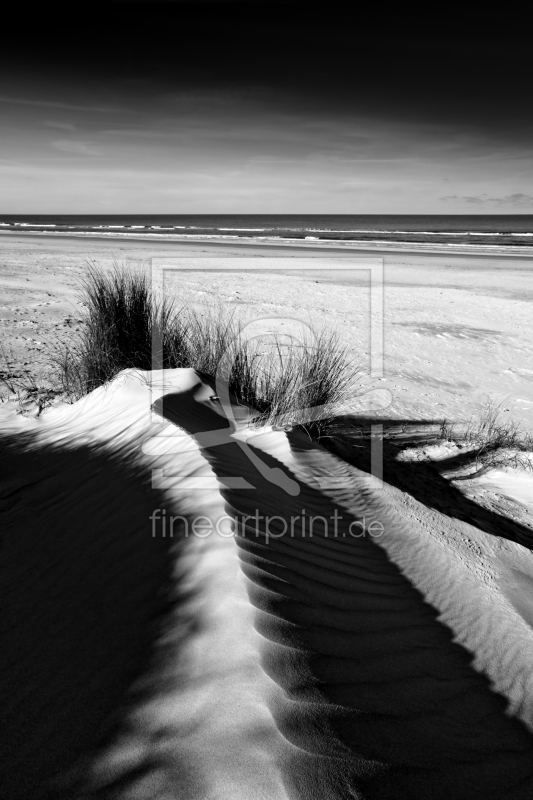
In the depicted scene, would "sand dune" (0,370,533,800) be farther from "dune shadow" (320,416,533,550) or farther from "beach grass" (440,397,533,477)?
"beach grass" (440,397,533,477)

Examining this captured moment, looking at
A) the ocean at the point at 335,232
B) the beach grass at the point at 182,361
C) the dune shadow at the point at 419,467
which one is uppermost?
the ocean at the point at 335,232

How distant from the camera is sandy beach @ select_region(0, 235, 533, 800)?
4.52 feet

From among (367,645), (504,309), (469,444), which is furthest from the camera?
(504,309)

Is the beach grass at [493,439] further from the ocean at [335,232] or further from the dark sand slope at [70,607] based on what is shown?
the ocean at [335,232]

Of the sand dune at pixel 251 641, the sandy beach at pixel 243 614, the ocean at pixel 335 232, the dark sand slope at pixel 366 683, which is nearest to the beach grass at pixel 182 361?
the sandy beach at pixel 243 614

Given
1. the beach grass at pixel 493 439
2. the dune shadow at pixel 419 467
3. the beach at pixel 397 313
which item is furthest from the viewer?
the beach at pixel 397 313

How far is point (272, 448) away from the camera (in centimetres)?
385

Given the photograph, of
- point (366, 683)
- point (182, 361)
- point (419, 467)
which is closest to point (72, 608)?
point (366, 683)

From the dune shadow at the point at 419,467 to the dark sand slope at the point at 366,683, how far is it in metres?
1.23

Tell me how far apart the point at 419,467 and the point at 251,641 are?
9.83 feet

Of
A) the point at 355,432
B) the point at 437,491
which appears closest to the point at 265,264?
the point at 355,432

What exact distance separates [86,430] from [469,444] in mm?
3395

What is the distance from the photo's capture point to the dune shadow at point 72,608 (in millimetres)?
1464

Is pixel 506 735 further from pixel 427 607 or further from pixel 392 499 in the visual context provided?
pixel 392 499
